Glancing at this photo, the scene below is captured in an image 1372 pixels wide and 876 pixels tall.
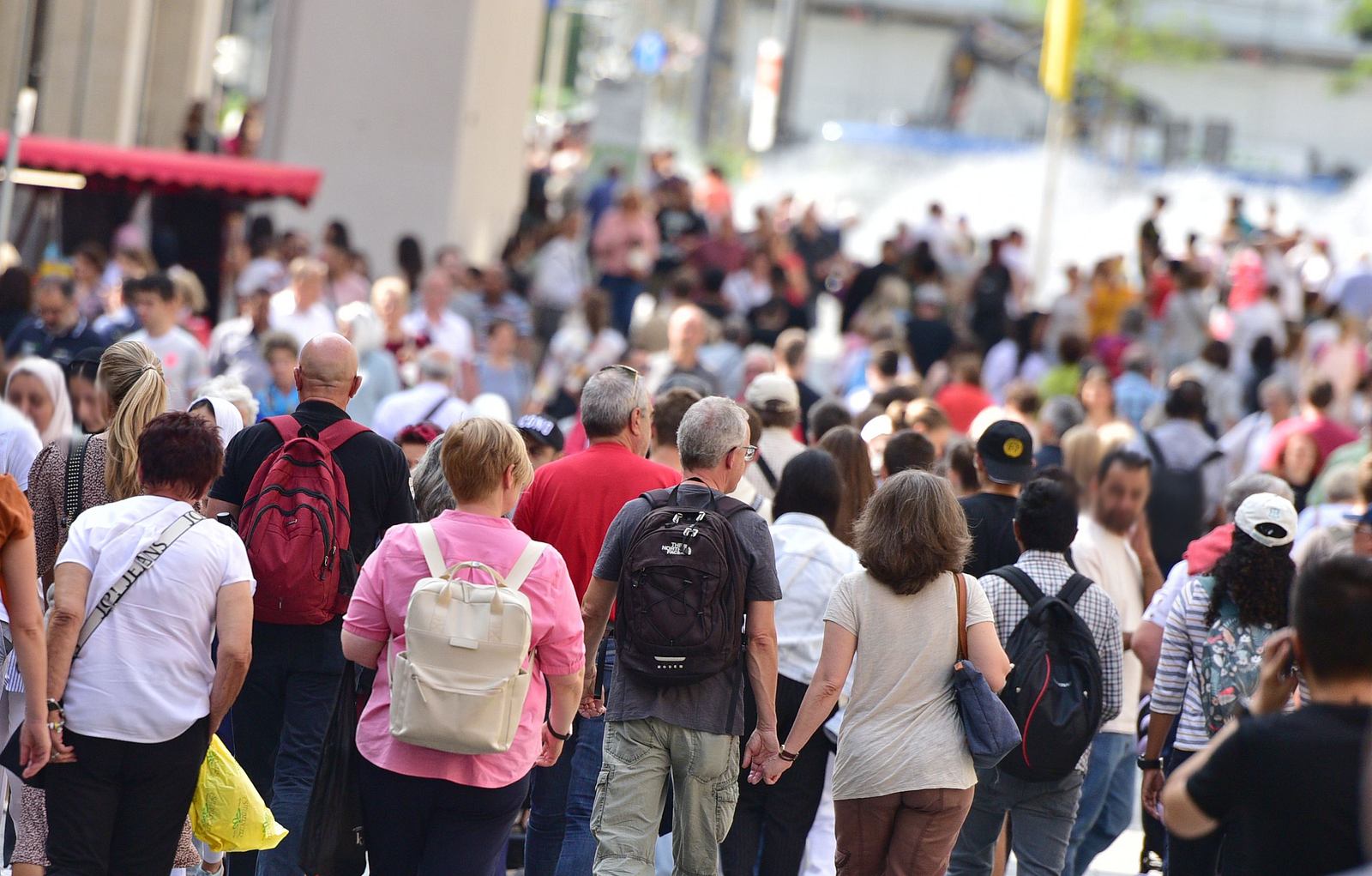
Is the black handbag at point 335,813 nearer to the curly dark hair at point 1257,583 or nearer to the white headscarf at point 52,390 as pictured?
the curly dark hair at point 1257,583

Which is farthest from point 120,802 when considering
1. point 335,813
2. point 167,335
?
point 167,335

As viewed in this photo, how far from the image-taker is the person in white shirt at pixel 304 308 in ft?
40.4

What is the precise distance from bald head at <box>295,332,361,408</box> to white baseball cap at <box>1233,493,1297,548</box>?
319 centimetres

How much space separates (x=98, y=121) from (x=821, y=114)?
54359 mm

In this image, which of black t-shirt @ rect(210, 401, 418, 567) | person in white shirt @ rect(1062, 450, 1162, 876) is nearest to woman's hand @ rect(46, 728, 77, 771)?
black t-shirt @ rect(210, 401, 418, 567)

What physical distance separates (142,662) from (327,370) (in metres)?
1.44

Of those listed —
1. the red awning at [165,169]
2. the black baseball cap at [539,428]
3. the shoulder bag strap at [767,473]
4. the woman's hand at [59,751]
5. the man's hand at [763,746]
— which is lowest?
the woman's hand at [59,751]

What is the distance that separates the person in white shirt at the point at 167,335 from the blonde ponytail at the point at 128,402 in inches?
142

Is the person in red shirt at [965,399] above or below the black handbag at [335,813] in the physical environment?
above

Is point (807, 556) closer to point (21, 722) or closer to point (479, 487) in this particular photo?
point (479, 487)

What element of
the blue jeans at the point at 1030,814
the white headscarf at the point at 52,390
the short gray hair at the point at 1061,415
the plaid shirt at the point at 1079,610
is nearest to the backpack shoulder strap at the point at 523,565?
the plaid shirt at the point at 1079,610

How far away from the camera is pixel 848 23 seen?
74375 mm

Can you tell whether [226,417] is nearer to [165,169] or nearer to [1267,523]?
[1267,523]

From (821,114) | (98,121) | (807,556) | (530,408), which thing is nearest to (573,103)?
(821,114)
